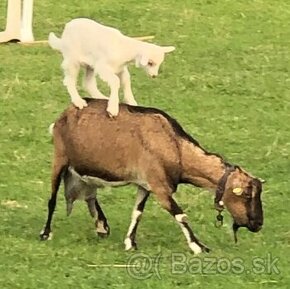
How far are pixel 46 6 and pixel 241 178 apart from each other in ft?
30.9

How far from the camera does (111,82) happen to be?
755 centimetres

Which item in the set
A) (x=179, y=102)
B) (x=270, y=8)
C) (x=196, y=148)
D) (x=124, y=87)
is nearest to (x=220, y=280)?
(x=196, y=148)

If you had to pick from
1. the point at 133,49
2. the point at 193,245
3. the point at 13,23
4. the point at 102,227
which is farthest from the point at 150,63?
the point at 13,23

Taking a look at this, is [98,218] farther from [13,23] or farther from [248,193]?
[13,23]

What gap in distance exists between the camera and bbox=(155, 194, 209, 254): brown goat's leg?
759 cm

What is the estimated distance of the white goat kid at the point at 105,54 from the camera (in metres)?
7.56

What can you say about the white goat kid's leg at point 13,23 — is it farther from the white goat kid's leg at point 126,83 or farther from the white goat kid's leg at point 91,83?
the white goat kid's leg at point 126,83

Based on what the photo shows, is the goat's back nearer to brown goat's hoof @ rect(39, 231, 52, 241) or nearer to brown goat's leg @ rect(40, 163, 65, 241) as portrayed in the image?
brown goat's leg @ rect(40, 163, 65, 241)

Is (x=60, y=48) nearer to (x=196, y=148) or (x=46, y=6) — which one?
(x=196, y=148)

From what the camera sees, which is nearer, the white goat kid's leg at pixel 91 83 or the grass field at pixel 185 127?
the grass field at pixel 185 127

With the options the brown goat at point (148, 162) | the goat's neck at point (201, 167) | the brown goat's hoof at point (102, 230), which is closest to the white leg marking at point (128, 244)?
the brown goat at point (148, 162)

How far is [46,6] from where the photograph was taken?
16578mm

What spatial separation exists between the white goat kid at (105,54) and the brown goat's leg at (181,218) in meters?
0.60

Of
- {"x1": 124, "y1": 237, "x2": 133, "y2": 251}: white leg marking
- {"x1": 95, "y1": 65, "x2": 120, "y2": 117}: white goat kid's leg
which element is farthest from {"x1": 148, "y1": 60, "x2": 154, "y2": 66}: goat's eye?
{"x1": 124, "y1": 237, "x2": 133, "y2": 251}: white leg marking
